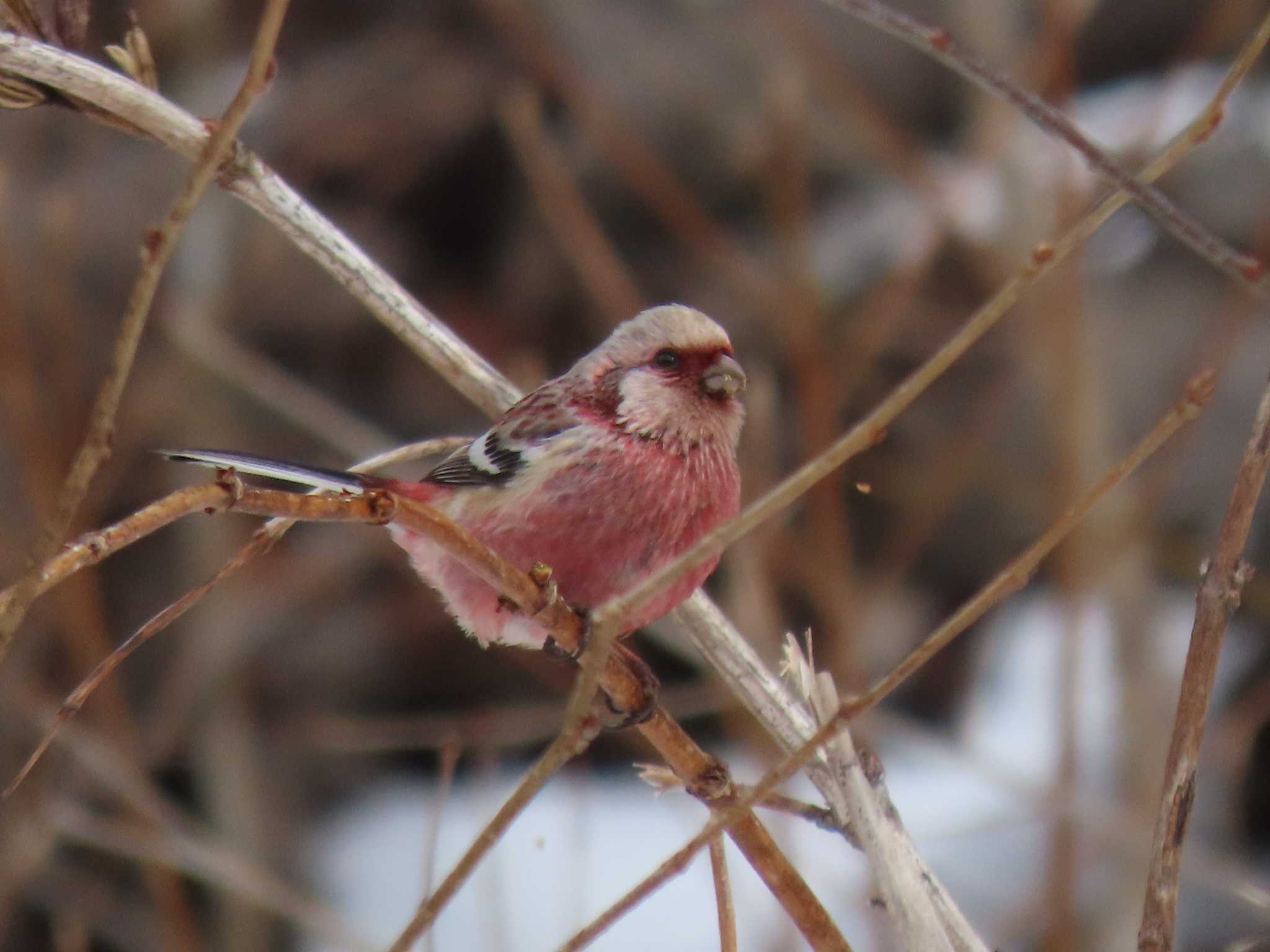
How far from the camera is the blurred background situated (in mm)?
5348

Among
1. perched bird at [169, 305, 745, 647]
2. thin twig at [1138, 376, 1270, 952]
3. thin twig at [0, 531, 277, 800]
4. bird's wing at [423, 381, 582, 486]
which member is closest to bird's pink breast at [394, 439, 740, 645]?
perched bird at [169, 305, 745, 647]

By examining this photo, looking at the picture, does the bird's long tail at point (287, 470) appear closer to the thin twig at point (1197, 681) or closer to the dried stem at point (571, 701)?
the dried stem at point (571, 701)

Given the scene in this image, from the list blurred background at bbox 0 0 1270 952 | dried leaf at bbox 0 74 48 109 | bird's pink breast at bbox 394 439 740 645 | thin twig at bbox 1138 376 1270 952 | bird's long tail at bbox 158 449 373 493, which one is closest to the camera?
thin twig at bbox 1138 376 1270 952

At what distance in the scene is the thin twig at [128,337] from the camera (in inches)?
51.9

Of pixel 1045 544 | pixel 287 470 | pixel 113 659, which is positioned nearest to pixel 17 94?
pixel 287 470

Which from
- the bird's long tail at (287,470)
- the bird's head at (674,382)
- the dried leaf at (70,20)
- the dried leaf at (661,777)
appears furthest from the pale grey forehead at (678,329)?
the dried leaf at (70,20)

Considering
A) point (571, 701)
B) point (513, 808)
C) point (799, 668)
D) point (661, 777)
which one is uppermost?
point (799, 668)

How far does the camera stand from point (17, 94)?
2.33m

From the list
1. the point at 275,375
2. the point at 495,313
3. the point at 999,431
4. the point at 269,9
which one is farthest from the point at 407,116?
the point at 269,9

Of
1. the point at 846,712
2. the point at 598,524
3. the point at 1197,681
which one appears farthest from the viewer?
the point at 598,524

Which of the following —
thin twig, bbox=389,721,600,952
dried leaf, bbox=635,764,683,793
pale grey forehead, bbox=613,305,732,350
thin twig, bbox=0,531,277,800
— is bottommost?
thin twig, bbox=389,721,600,952

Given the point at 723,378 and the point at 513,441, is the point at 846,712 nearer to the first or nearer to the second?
the point at 723,378

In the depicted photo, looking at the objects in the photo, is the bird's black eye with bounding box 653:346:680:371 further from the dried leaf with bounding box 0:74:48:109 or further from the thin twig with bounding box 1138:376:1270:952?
the thin twig with bounding box 1138:376:1270:952

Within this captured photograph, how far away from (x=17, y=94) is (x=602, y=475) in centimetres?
125
